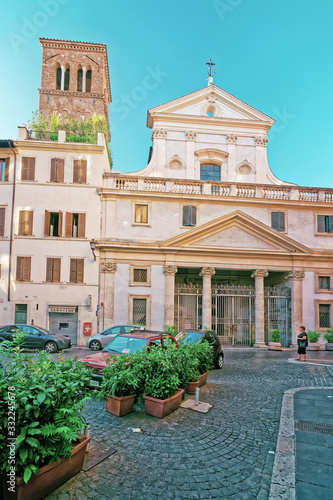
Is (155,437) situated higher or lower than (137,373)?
lower

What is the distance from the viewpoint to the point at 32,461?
3.62m

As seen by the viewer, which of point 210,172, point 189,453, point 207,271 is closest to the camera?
point 189,453

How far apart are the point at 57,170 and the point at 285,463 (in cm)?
2158

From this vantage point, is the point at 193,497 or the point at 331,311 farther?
the point at 331,311

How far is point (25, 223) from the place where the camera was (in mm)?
21625

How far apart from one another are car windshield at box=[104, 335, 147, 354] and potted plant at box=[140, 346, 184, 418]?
1875 millimetres

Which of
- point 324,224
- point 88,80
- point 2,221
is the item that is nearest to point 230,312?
point 324,224

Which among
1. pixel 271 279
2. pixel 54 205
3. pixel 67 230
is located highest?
pixel 54 205

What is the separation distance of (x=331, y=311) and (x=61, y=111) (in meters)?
36.4

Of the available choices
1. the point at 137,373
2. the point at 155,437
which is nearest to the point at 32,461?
the point at 155,437

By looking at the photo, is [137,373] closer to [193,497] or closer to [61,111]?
[193,497]

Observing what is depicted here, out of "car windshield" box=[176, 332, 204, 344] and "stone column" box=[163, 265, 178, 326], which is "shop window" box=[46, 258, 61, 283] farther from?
"car windshield" box=[176, 332, 204, 344]

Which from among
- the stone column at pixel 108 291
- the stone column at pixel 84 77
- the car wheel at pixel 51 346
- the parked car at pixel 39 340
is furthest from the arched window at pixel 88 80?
the car wheel at pixel 51 346

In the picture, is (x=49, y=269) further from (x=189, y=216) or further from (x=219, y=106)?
(x=219, y=106)
